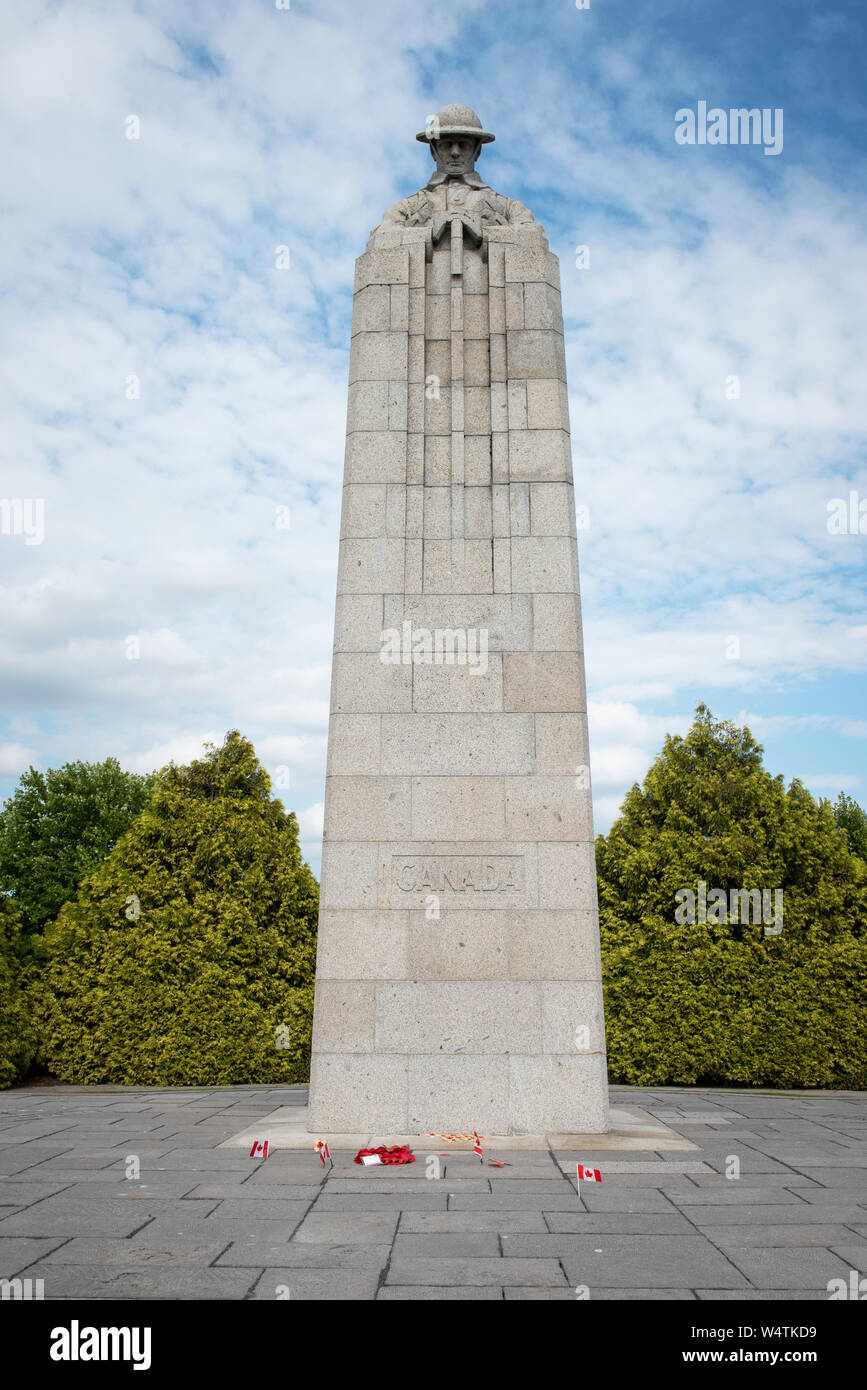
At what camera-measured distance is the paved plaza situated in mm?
4805

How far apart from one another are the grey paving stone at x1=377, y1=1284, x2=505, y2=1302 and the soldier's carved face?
11759mm

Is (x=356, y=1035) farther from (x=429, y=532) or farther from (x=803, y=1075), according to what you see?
(x=803, y=1075)

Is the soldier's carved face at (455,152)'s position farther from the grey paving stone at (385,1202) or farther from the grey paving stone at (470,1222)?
the grey paving stone at (470,1222)

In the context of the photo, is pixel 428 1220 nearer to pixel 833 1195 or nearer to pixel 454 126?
pixel 833 1195

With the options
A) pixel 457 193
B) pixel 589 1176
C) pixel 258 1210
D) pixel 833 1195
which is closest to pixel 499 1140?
pixel 589 1176

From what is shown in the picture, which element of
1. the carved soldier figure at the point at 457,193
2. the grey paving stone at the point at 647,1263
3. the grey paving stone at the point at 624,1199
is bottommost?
the grey paving stone at the point at 624,1199

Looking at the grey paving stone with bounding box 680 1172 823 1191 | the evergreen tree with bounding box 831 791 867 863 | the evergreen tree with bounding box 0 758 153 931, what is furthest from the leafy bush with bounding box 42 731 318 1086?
the evergreen tree with bounding box 831 791 867 863

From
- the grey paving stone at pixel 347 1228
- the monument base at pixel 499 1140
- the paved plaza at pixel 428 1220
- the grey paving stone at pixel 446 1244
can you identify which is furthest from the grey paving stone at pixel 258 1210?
the monument base at pixel 499 1140

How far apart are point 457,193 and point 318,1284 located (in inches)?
445

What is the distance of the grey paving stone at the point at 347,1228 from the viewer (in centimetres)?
550

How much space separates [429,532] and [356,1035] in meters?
5.27

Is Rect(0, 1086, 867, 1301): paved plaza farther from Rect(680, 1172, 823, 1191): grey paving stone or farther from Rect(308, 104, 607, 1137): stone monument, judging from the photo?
Rect(308, 104, 607, 1137): stone monument

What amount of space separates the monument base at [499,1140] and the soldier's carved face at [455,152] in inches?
433
